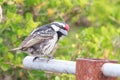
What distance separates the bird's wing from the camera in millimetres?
3857

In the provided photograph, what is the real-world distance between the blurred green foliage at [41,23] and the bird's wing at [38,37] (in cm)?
41

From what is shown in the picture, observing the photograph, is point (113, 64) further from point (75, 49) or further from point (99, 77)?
point (75, 49)

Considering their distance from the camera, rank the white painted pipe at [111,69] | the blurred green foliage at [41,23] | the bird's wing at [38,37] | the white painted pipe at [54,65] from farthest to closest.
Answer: the blurred green foliage at [41,23] → the bird's wing at [38,37] → the white painted pipe at [54,65] → the white painted pipe at [111,69]

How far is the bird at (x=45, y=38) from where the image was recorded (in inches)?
153

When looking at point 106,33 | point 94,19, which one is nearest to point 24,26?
point 106,33

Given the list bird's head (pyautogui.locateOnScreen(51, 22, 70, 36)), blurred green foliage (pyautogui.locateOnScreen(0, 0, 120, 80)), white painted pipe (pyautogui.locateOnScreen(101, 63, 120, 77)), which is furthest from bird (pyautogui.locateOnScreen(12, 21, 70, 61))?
white painted pipe (pyautogui.locateOnScreen(101, 63, 120, 77))

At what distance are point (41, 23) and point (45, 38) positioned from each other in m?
1.14

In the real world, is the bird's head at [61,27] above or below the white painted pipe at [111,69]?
above

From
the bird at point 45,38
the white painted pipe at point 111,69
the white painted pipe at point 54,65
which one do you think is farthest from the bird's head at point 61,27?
the white painted pipe at point 111,69

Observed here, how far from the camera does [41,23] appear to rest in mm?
5086

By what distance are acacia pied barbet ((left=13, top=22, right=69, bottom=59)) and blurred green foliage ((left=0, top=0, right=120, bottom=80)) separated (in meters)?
0.38

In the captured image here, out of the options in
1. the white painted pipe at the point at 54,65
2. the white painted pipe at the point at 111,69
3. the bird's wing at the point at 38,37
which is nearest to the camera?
the white painted pipe at the point at 111,69

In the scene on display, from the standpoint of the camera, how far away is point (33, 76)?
463cm

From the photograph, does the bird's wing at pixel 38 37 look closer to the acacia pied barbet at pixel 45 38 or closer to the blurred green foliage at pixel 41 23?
the acacia pied barbet at pixel 45 38
